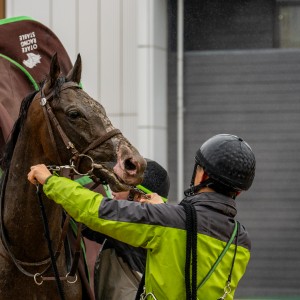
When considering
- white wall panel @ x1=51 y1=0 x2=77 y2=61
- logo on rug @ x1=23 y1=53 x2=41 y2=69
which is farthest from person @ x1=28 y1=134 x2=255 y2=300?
white wall panel @ x1=51 y1=0 x2=77 y2=61

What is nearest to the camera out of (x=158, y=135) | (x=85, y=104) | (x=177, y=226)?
(x=177, y=226)

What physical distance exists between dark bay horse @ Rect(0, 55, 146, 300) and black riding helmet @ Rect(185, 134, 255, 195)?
44cm

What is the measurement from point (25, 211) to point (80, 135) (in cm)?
47

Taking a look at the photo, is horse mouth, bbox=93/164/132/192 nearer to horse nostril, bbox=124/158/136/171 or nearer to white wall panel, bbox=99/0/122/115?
horse nostril, bbox=124/158/136/171

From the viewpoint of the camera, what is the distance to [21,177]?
4.58m

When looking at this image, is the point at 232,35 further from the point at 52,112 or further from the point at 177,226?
the point at 177,226

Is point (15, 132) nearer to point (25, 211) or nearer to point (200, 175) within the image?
point (25, 211)

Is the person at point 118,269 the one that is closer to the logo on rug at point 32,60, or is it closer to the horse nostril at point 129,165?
the horse nostril at point 129,165

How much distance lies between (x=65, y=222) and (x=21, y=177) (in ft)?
0.94

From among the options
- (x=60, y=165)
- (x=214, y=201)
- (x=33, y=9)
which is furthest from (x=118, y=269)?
(x=33, y=9)

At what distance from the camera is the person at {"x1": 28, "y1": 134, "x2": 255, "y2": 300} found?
379cm

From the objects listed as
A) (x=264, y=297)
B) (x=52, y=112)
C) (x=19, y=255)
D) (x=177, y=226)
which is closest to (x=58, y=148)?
(x=52, y=112)

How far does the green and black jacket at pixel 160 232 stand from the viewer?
379 cm

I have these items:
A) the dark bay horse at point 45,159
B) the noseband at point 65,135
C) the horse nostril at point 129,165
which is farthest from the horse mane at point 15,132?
the horse nostril at point 129,165
